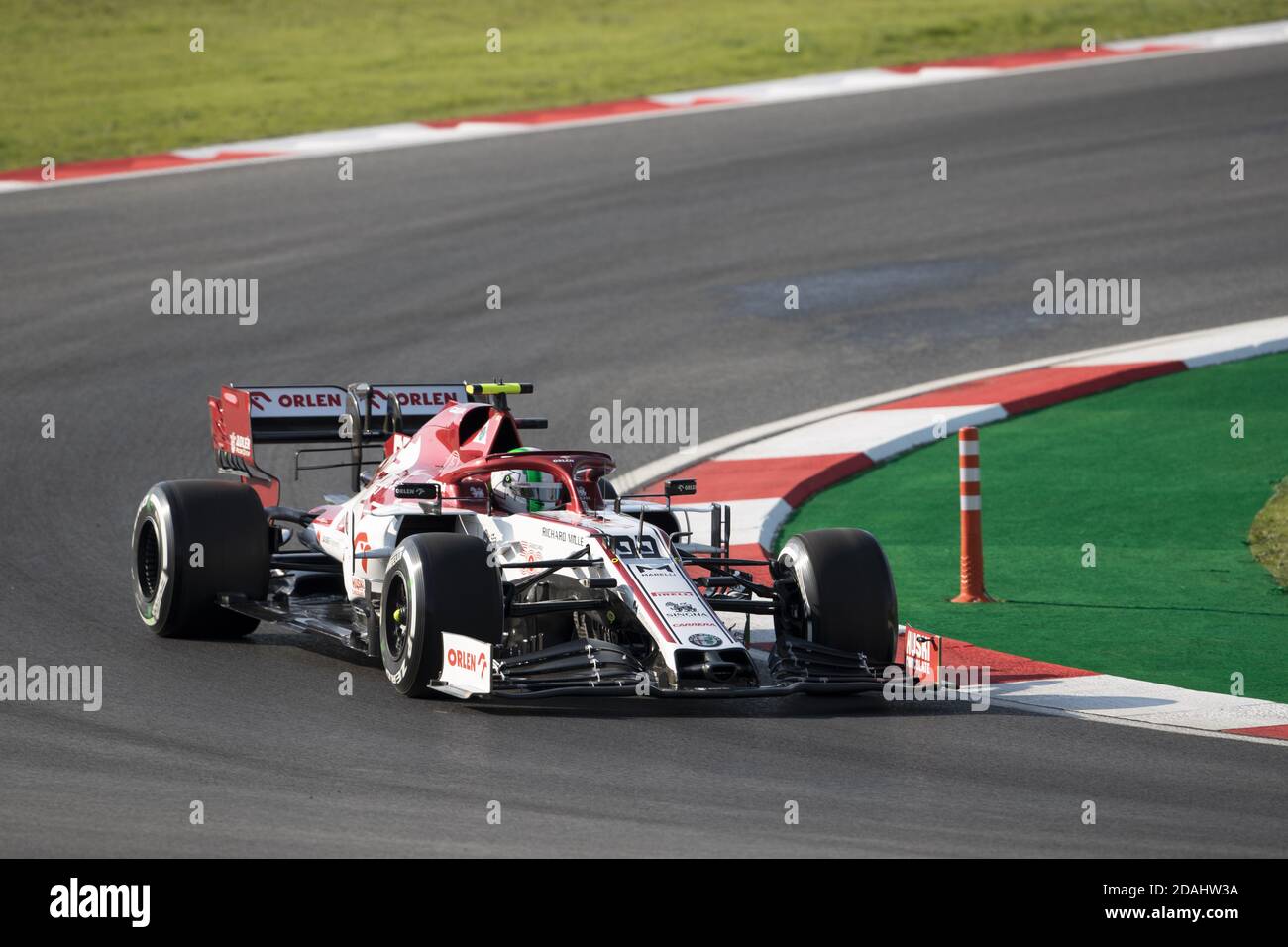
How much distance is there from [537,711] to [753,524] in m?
3.55

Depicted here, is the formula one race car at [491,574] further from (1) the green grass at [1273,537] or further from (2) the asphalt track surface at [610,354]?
(1) the green grass at [1273,537]

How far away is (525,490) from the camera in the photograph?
9.84 m

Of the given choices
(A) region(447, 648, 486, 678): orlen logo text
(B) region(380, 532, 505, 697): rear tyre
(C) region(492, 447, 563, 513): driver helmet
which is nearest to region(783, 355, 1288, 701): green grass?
(C) region(492, 447, 563, 513): driver helmet

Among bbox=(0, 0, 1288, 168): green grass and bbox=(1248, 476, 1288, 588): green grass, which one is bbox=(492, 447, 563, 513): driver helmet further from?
bbox=(0, 0, 1288, 168): green grass

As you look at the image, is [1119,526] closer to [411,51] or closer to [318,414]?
[318,414]

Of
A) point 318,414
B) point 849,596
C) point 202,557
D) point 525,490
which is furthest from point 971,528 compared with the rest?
point 202,557

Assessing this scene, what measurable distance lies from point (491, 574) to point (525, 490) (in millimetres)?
941

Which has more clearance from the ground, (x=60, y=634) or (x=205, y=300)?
(x=205, y=300)

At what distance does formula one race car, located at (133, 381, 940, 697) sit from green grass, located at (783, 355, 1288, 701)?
0.94 m

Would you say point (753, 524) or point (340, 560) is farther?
point (753, 524)

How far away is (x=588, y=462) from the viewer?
9.88 metres
